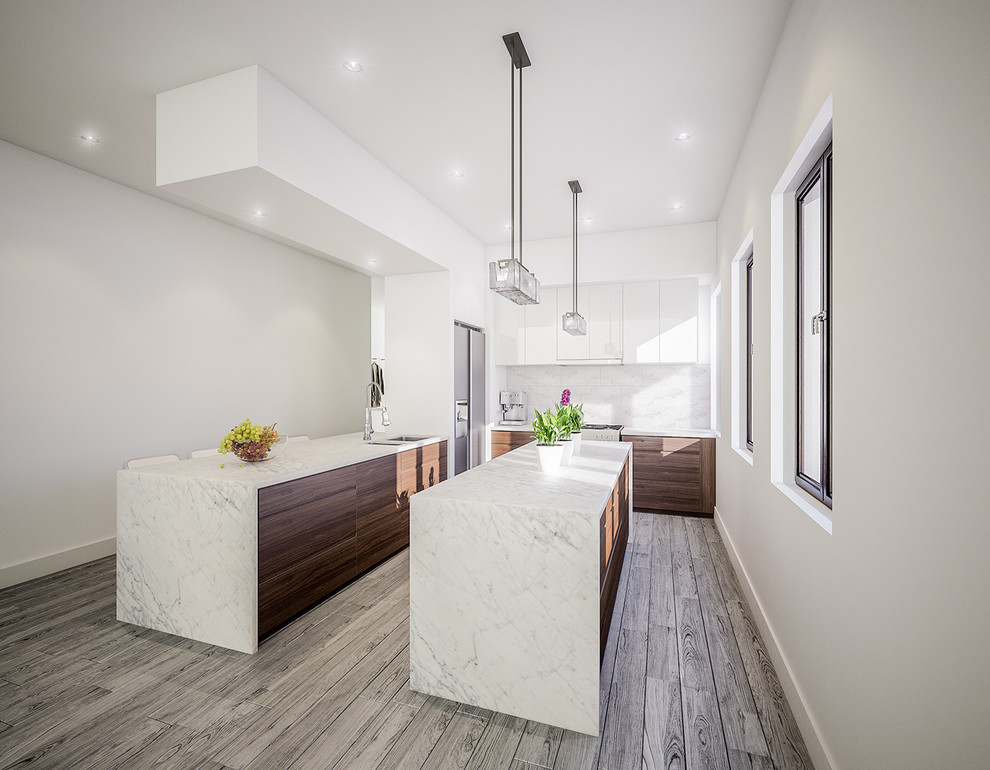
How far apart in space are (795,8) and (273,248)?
460cm

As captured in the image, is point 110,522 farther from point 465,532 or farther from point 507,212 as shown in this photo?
point 507,212

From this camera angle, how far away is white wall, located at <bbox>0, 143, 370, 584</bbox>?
3232 mm

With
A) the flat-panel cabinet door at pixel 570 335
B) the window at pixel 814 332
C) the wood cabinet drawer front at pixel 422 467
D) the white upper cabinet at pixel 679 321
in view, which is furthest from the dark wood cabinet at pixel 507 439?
the window at pixel 814 332

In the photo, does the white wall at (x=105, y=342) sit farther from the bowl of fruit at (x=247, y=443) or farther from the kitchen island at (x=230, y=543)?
the bowl of fruit at (x=247, y=443)

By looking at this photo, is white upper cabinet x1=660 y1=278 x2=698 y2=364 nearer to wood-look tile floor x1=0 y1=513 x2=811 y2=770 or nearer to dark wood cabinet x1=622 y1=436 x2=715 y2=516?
dark wood cabinet x1=622 y1=436 x2=715 y2=516

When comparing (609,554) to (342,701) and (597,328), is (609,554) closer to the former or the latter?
(342,701)

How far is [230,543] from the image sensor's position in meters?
2.36

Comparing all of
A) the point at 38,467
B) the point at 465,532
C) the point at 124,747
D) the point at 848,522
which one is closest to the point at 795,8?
the point at 848,522

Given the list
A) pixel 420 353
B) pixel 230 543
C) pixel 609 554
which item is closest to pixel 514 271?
pixel 609 554

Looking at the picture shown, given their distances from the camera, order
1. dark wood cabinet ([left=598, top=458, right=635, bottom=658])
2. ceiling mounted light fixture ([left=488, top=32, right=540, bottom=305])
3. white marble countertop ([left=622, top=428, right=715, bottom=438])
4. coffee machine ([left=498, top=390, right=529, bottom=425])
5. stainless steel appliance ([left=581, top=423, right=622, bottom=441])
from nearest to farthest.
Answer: dark wood cabinet ([left=598, top=458, right=635, bottom=658]) < ceiling mounted light fixture ([left=488, top=32, right=540, bottom=305]) < white marble countertop ([left=622, top=428, right=715, bottom=438]) < stainless steel appliance ([left=581, top=423, right=622, bottom=441]) < coffee machine ([left=498, top=390, right=529, bottom=425])

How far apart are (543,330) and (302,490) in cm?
364

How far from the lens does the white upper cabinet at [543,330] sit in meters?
5.68

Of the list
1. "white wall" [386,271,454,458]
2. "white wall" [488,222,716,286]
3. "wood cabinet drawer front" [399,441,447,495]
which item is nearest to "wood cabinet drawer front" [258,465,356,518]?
"wood cabinet drawer front" [399,441,447,495]

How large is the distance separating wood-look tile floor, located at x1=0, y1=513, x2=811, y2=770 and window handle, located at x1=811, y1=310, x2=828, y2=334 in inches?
60.3
